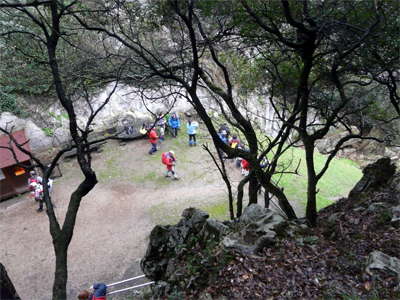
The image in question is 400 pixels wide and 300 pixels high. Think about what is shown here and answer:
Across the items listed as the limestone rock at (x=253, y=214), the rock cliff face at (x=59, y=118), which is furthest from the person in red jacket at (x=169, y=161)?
the limestone rock at (x=253, y=214)

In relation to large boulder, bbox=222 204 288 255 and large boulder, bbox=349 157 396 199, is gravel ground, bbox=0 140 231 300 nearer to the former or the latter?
large boulder, bbox=222 204 288 255

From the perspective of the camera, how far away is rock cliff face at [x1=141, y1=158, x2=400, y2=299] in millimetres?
4801

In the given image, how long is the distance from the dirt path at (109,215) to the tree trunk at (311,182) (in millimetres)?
5471

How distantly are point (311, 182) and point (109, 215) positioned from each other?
27.3ft

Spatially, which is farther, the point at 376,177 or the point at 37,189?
the point at 37,189

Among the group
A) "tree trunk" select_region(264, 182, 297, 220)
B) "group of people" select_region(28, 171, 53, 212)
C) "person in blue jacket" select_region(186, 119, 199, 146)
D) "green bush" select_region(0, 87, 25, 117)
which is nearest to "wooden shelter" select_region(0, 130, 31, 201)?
"group of people" select_region(28, 171, 53, 212)

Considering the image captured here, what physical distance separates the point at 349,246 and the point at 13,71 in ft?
62.4

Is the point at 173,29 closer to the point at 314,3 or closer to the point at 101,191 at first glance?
the point at 314,3

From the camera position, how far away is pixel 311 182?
7.90m

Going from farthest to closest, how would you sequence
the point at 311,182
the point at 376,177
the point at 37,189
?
the point at 37,189 → the point at 376,177 → the point at 311,182

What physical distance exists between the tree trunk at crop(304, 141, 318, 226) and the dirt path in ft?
17.9

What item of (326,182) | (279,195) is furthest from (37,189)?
(326,182)

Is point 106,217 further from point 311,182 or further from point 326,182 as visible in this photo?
point 326,182

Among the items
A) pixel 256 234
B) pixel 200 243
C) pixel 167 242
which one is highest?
pixel 256 234
